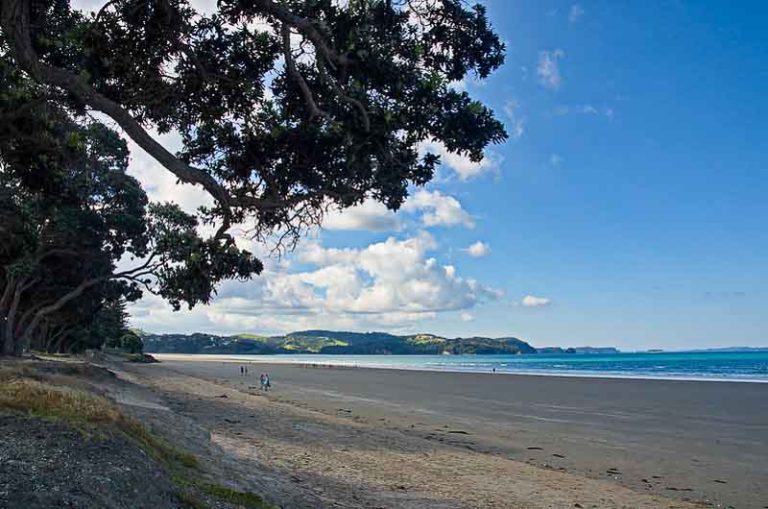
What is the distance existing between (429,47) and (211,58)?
9.53 ft

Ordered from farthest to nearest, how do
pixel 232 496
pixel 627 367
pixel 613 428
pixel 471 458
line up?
pixel 627 367
pixel 613 428
pixel 471 458
pixel 232 496

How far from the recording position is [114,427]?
6.36 meters

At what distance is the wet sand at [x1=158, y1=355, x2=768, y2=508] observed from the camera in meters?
13.4

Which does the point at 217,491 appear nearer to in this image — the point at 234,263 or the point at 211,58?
the point at 234,263

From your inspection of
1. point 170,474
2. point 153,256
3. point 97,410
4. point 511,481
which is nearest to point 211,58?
point 97,410

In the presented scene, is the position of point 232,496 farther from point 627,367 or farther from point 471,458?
point 627,367

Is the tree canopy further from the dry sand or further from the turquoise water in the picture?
the turquoise water

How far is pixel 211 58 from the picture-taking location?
7758mm

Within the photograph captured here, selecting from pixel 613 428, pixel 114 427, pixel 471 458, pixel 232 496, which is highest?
pixel 114 427

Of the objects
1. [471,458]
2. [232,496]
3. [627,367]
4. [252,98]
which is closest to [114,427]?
[232,496]

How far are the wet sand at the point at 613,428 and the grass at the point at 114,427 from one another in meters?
9.18

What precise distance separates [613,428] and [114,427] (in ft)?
64.4

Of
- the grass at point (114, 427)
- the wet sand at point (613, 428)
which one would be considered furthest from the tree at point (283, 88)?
the wet sand at point (613, 428)

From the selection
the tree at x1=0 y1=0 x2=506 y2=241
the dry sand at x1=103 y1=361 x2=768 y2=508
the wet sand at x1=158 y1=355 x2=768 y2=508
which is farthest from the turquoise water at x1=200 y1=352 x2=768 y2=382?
the tree at x1=0 y1=0 x2=506 y2=241
